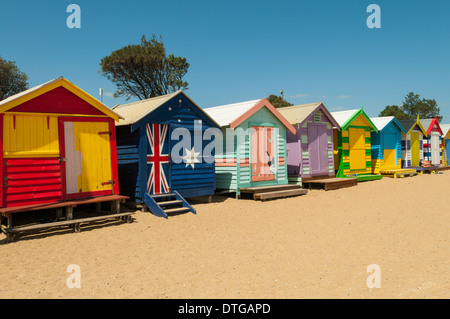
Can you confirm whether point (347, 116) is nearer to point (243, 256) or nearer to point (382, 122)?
point (382, 122)

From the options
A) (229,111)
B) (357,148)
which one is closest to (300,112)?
(229,111)

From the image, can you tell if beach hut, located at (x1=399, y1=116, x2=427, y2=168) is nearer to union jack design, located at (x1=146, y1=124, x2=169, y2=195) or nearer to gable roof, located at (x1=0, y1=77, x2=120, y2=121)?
union jack design, located at (x1=146, y1=124, x2=169, y2=195)

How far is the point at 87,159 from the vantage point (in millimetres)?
9305

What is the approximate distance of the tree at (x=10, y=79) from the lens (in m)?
31.6

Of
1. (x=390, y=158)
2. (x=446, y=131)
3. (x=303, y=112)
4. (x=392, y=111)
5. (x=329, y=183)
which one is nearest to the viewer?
(x=329, y=183)

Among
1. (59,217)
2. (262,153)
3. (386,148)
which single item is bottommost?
(59,217)

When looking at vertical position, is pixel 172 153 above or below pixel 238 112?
below

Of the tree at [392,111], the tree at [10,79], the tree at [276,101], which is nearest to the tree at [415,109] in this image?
the tree at [392,111]

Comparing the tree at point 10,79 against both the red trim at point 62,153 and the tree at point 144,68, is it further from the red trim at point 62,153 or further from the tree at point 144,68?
the red trim at point 62,153

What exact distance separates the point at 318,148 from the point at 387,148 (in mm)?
7744
